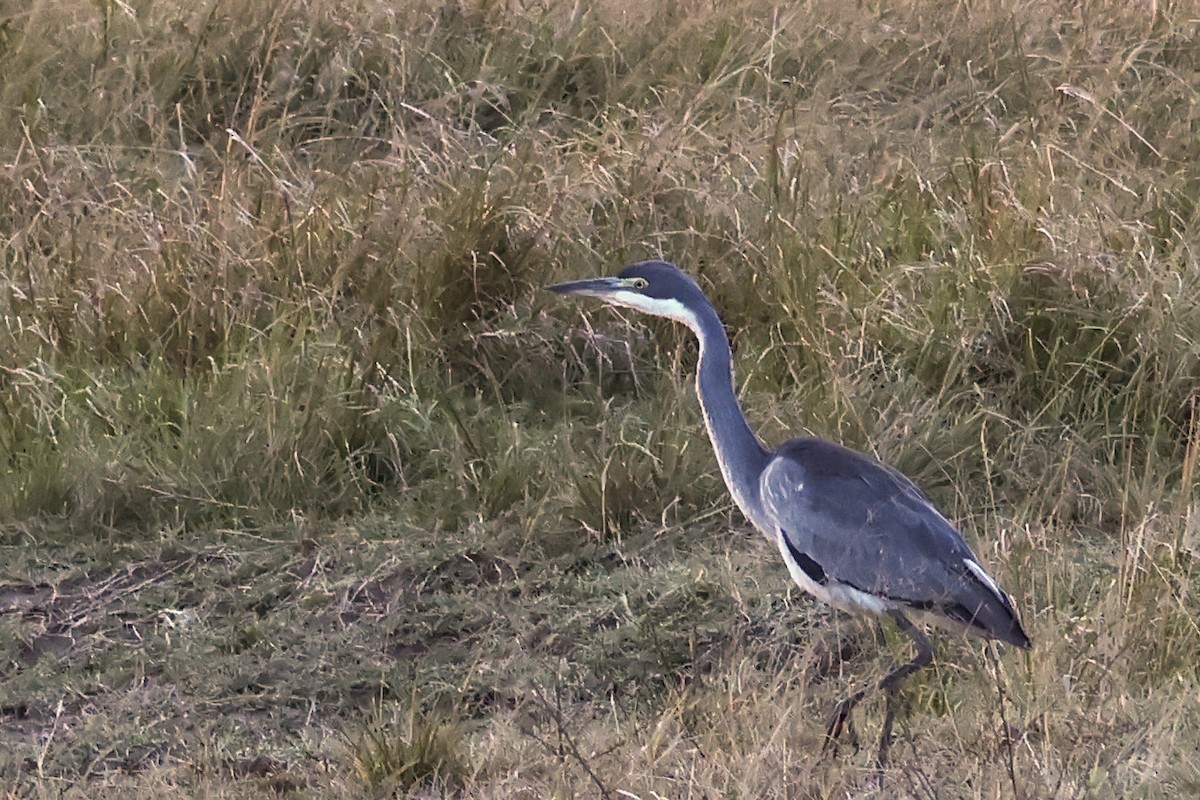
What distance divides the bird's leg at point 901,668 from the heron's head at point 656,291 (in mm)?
923

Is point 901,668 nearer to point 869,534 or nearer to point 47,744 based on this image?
point 869,534

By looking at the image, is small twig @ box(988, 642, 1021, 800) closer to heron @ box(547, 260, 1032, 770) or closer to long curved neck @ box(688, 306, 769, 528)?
heron @ box(547, 260, 1032, 770)

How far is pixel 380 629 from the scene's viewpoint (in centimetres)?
455

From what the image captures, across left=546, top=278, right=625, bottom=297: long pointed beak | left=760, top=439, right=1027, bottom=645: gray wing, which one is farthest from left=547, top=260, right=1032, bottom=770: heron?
left=546, top=278, right=625, bottom=297: long pointed beak

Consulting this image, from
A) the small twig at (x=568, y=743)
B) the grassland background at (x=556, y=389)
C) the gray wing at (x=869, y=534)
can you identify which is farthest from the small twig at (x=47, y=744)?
the gray wing at (x=869, y=534)

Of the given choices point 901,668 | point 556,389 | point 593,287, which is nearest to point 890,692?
point 901,668

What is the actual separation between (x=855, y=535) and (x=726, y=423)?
Result: 49cm

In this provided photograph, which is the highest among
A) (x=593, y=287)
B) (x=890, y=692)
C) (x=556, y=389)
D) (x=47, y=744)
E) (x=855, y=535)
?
(x=593, y=287)

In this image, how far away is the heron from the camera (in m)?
3.77

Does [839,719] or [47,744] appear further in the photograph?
[47,744]

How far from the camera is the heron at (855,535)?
12.4 feet

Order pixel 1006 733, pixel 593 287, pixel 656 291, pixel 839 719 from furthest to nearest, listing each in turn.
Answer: pixel 593 287 → pixel 656 291 → pixel 839 719 → pixel 1006 733

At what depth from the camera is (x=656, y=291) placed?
14.5ft

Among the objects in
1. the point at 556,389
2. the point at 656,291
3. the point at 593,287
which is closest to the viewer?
the point at 656,291
